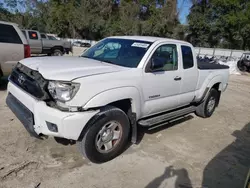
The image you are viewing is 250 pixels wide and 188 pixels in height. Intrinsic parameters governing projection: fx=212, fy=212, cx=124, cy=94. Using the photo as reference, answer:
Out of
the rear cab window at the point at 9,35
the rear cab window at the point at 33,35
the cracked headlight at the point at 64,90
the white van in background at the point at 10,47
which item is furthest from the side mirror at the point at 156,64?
the rear cab window at the point at 33,35

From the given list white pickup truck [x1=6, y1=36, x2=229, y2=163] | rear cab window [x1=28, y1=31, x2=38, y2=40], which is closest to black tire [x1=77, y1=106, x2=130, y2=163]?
white pickup truck [x1=6, y1=36, x2=229, y2=163]

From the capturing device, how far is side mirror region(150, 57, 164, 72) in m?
3.51

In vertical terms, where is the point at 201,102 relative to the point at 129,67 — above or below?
below

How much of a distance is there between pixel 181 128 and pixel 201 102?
976mm

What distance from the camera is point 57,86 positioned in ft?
8.80

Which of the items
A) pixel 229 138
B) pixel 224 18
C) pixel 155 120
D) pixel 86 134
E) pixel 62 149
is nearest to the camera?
pixel 86 134

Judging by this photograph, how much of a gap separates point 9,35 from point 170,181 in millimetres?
5671

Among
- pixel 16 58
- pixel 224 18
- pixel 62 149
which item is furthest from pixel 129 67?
pixel 224 18

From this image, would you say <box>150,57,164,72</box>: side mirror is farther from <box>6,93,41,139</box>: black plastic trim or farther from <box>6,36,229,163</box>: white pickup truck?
<box>6,93,41,139</box>: black plastic trim

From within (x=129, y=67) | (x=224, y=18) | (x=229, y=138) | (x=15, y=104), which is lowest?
(x=229, y=138)

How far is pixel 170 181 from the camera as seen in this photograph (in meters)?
2.97

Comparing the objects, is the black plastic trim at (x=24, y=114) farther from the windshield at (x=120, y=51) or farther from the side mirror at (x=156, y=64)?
the side mirror at (x=156, y=64)

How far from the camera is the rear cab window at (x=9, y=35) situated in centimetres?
585

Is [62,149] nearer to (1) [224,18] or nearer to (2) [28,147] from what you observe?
(2) [28,147]
